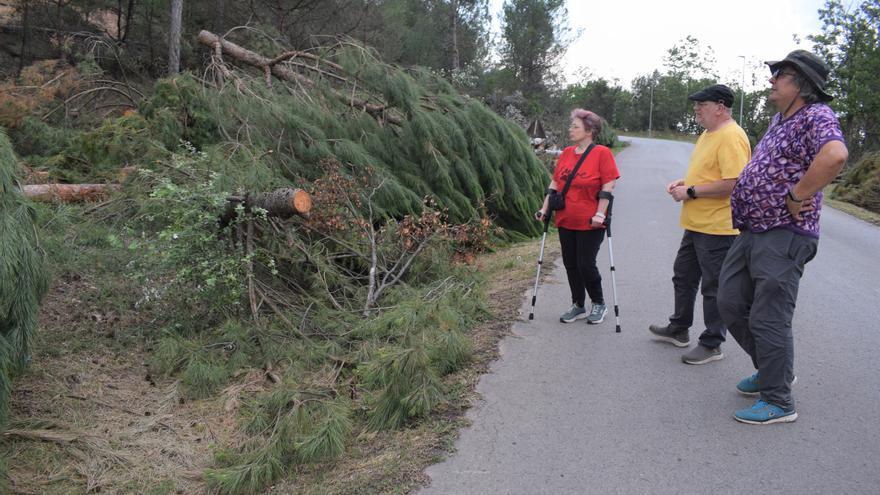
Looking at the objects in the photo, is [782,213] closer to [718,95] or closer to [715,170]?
[715,170]

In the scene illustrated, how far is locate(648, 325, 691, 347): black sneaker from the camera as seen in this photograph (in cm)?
524

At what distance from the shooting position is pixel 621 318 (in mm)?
6004

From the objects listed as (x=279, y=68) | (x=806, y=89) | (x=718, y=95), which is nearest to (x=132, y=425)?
(x=718, y=95)

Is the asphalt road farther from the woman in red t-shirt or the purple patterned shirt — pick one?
the purple patterned shirt

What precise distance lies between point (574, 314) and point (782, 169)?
246cm

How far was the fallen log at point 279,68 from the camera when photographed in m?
8.73

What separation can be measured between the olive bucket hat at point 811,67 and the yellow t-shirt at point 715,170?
80 cm

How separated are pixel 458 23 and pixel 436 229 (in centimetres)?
2638

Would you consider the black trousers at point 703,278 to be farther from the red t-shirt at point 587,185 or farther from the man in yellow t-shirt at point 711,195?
the red t-shirt at point 587,185

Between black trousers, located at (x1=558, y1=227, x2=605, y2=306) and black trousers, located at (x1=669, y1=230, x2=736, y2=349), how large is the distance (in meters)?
0.70

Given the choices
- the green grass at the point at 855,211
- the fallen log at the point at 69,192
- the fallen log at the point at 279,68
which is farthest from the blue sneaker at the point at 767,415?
the green grass at the point at 855,211

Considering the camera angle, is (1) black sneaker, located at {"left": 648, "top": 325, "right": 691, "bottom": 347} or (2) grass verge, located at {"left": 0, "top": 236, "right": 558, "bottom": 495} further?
(1) black sneaker, located at {"left": 648, "top": 325, "right": 691, "bottom": 347}

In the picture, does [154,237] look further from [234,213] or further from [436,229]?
[436,229]

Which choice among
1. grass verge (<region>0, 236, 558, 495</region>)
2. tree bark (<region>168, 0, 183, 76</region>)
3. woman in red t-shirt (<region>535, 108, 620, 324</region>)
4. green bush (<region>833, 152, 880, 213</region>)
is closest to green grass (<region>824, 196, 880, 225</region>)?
green bush (<region>833, 152, 880, 213</region>)
